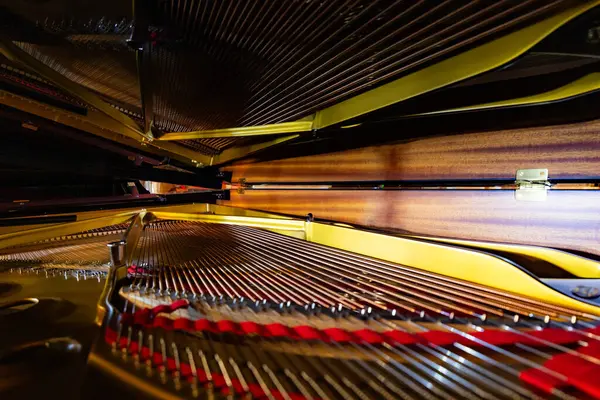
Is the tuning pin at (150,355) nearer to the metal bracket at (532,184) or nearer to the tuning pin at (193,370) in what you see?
the tuning pin at (193,370)

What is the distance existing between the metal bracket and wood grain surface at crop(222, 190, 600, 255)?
22 mm

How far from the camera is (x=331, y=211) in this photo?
2.29 meters

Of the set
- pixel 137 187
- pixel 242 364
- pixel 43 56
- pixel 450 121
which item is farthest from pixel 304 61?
pixel 137 187

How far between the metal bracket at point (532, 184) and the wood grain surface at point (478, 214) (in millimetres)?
22

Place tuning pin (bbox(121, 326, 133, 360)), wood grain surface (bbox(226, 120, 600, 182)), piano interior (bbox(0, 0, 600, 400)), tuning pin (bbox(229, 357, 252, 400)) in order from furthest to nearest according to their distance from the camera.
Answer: wood grain surface (bbox(226, 120, 600, 182)), tuning pin (bbox(121, 326, 133, 360)), piano interior (bbox(0, 0, 600, 400)), tuning pin (bbox(229, 357, 252, 400))

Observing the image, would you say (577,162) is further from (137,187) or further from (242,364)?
(137,187)

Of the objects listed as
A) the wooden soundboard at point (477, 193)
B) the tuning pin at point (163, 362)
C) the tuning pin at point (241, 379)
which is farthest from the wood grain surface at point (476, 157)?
the tuning pin at point (163, 362)

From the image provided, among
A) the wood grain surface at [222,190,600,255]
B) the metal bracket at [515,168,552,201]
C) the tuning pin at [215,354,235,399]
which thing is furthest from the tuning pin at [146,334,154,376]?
the metal bracket at [515,168,552,201]

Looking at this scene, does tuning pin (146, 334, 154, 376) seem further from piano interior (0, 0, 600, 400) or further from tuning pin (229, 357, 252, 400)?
tuning pin (229, 357, 252, 400)

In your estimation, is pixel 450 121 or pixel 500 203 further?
pixel 450 121

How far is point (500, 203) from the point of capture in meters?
1.50

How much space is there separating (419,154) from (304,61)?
675 mm

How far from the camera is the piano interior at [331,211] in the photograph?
100 cm

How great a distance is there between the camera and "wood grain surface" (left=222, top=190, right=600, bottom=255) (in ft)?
4.33
